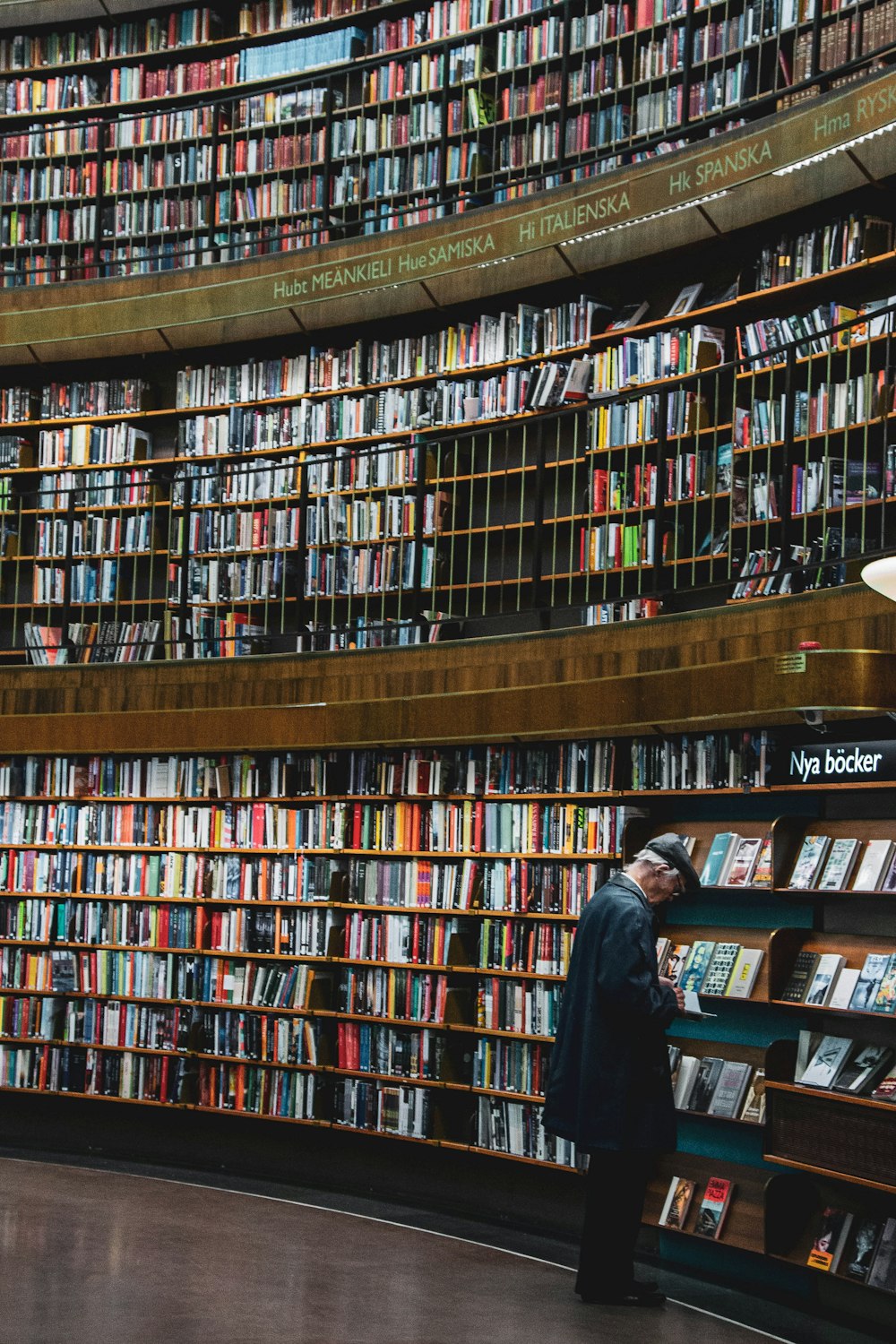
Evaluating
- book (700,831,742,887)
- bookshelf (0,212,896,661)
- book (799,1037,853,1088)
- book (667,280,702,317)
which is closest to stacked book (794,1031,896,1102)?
book (799,1037,853,1088)

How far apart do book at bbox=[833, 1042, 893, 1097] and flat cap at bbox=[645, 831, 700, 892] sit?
0.64m

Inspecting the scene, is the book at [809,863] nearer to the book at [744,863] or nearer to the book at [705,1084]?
the book at [744,863]

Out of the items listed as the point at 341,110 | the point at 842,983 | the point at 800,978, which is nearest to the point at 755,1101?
the point at 800,978

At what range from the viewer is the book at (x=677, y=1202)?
509 cm

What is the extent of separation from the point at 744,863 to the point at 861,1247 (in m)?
1.17

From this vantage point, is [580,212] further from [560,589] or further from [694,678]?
[694,678]

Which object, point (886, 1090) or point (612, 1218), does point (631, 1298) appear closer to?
point (612, 1218)

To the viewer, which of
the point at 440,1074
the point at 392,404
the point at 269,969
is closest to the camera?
the point at 440,1074

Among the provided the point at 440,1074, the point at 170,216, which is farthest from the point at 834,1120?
Result: the point at 170,216

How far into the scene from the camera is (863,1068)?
14.9 ft

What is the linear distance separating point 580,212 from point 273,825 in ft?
9.82

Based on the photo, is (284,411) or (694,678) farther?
(284,411)

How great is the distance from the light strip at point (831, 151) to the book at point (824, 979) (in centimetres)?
312

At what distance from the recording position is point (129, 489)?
8.79 metres
